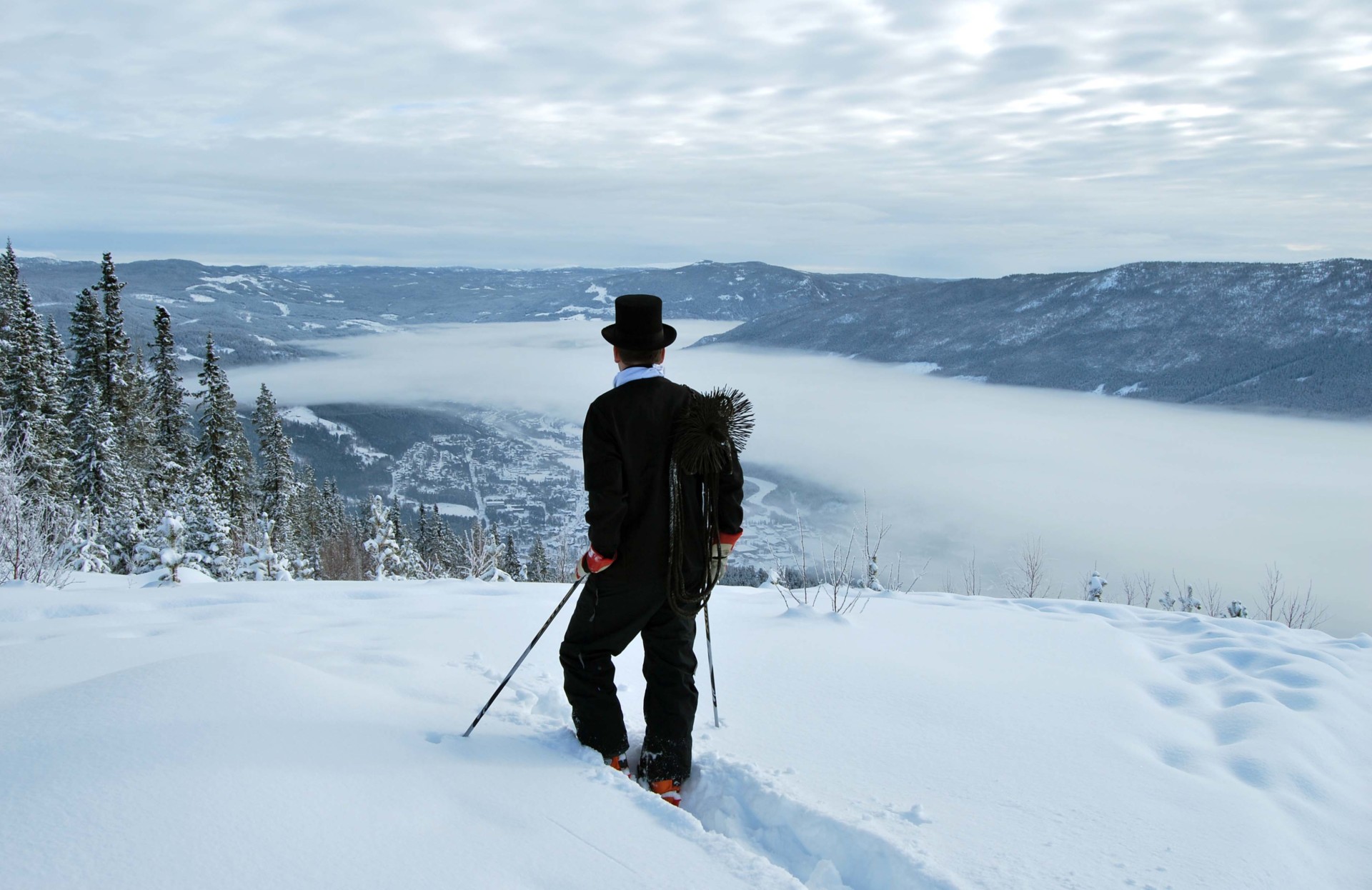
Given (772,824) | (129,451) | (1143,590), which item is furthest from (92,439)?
(1143,590)

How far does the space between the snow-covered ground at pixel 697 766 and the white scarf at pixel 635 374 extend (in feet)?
5.85

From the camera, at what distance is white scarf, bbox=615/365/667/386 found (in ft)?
12.3

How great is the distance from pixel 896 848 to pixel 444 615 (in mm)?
4430

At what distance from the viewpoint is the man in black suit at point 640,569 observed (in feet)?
12.0

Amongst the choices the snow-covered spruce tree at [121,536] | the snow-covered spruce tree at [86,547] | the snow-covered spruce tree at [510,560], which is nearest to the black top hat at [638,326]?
the snow-covered spruce tree at [86,547]

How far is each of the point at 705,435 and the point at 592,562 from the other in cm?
80

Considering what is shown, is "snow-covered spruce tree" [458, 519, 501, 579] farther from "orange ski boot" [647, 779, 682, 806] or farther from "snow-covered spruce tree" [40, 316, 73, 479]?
"snow-covered spruce tree" [40, 316, 73, 479]

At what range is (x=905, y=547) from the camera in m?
132

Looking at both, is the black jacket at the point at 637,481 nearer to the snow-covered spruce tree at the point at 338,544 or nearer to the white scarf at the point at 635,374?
the white scarf at the point at 635,374

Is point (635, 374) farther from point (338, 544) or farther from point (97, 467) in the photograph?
point (338, 544)

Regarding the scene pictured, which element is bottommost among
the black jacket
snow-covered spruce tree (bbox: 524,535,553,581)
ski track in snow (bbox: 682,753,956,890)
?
snow-covered spruce tree (bbox: 524,535,553,581)

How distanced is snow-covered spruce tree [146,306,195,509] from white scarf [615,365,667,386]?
3289cm

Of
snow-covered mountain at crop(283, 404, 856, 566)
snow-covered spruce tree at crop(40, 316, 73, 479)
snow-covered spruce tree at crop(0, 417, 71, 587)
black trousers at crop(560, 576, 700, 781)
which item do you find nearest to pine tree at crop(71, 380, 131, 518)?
snow-covered spruce tree at crop(40, 316, 73, 479)

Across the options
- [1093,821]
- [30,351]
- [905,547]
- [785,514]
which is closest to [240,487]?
[30,351]
